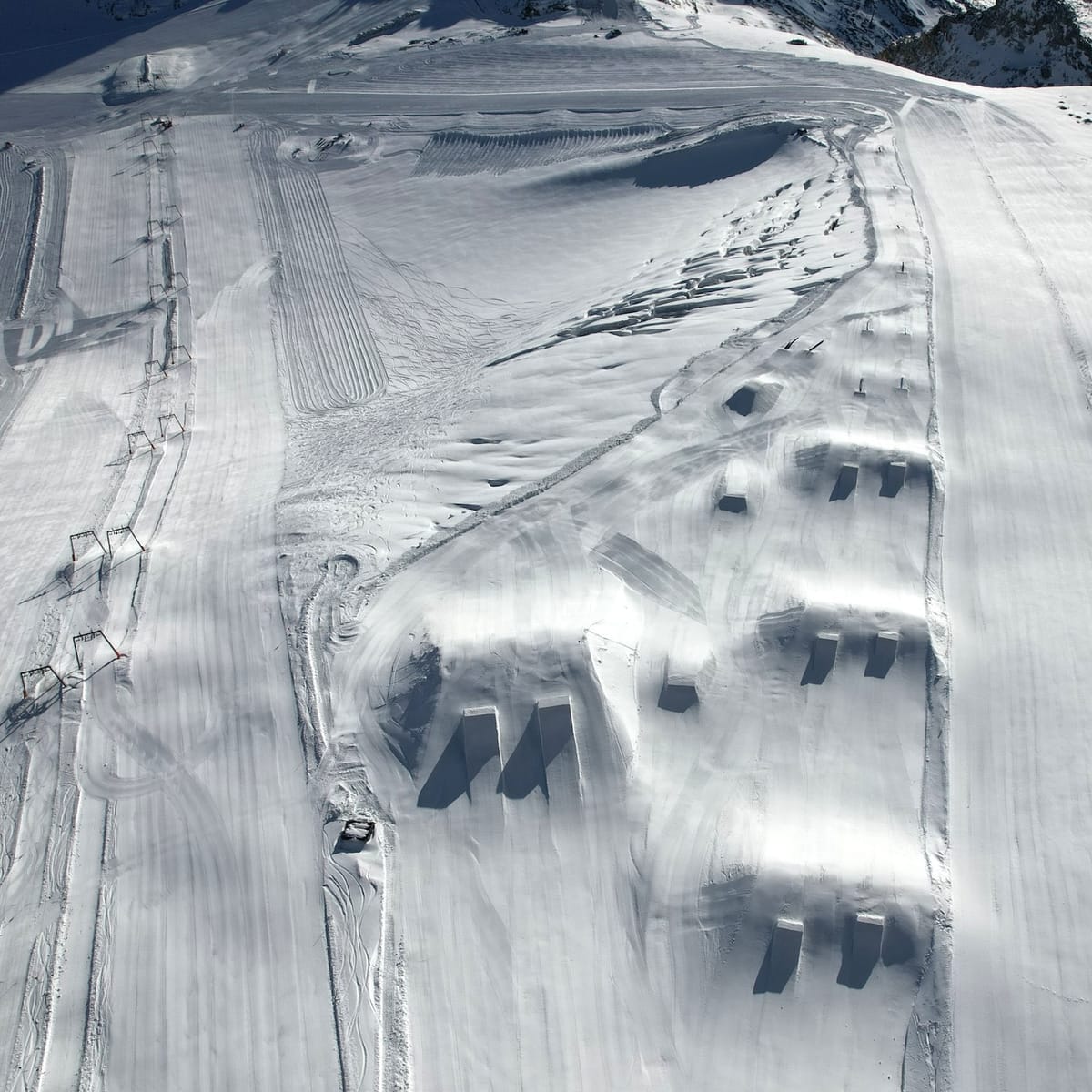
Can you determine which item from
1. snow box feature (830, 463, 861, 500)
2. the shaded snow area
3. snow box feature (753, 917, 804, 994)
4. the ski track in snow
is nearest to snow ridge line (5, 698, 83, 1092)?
the shaded snow area

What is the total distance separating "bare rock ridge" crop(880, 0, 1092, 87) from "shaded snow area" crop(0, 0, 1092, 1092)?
1324 centimetres

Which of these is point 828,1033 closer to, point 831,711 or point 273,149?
point 831,711

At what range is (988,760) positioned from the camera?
1282cm

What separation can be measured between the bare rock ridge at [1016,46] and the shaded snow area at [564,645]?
13241 mm

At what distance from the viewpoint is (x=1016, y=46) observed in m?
39.8

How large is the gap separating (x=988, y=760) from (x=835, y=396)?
8716 millimetres

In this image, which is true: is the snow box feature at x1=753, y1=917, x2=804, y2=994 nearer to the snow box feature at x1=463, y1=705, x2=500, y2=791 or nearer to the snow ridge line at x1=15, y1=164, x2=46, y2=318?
the snow box feature at x1=463, y1=705, x2=500, y2=791

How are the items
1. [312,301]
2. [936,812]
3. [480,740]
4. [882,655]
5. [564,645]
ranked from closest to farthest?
[936,812] → [480,740] → [564,645] → [882,655] → [312,301]

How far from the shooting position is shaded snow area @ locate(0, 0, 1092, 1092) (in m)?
10.7

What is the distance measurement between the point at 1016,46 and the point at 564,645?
4197 centimetres

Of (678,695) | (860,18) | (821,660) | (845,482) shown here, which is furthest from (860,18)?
(678,695)

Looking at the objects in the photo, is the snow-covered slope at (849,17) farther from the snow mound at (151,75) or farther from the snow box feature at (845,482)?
the snow box feature at (845,482)

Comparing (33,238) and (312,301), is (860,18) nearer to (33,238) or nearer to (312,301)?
(312,301)

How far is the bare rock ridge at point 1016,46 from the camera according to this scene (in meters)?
38.1
